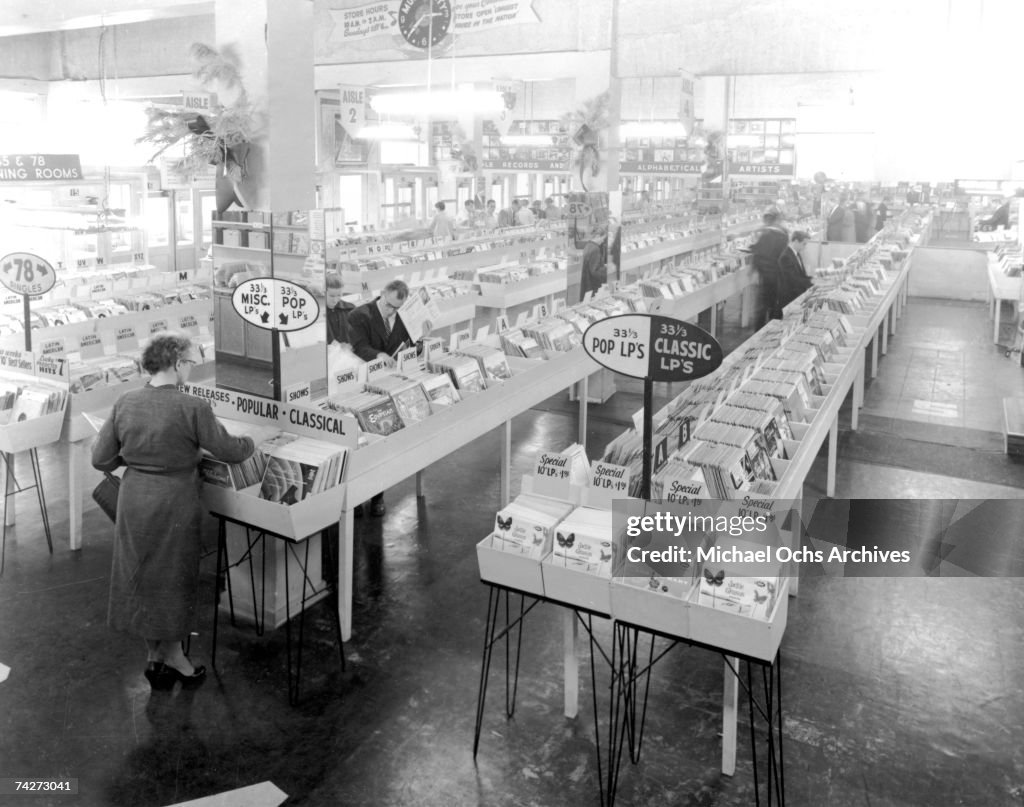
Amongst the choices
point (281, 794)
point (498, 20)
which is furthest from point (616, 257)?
point (281, 794)

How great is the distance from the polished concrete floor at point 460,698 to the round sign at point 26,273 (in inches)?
59.4

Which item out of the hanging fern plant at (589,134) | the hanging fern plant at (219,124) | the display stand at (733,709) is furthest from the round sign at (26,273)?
the hanging fern plant at (589,134)

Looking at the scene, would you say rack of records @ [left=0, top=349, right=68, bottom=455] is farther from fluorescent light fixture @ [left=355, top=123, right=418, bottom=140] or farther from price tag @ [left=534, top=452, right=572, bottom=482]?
fluorescent light fixture @ [left=355, top=123, right=418, bottom=140]

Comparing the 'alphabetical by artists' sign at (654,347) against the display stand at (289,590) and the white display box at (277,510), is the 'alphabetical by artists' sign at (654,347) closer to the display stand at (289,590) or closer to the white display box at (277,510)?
the white display box at (277,510)

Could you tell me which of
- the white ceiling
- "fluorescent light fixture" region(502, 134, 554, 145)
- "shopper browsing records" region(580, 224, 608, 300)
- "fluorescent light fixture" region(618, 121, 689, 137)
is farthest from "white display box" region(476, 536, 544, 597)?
"fluorescent light fixture" region(502, 134, 554, 145)

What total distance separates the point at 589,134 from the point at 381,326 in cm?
426

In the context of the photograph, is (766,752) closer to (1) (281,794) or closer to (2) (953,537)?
(1) (281,794)

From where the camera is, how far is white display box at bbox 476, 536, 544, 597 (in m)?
3.76

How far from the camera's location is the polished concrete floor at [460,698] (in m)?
3.87

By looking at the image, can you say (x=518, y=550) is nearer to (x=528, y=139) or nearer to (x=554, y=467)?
(x=554, y=467)

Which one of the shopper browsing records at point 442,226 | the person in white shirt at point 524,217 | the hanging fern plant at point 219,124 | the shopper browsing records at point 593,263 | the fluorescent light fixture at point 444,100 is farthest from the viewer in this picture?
the person in white shirt at point 524,217

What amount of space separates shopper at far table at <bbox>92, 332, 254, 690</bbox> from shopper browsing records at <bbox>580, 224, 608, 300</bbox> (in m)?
6.16

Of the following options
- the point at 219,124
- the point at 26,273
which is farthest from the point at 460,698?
the point at 26,273

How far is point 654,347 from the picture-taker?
376 cm
